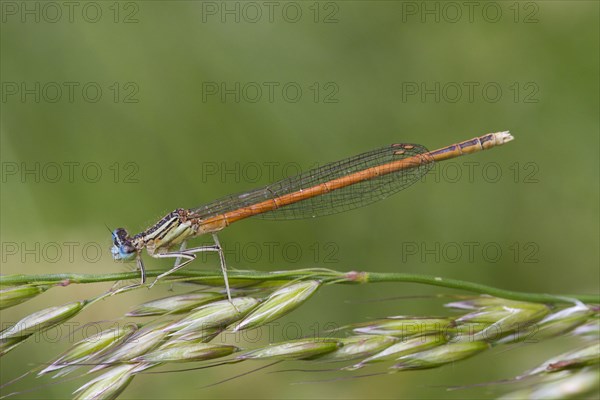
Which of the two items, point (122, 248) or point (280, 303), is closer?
point (280, 303)

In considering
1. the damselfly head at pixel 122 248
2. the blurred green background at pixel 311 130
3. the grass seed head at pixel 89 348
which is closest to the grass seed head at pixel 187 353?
the grass seed head at pixel 89 348

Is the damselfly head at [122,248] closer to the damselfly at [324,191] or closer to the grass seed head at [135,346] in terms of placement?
the damselfly at [324,191]

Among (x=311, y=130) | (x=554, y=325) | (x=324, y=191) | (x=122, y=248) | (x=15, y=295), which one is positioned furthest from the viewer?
(x=311, y=130)

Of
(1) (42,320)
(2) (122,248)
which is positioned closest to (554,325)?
(1) (42,320)

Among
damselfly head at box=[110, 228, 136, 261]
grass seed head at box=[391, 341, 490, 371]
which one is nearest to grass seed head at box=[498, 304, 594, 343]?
grass seed head at box=[391, 341, 490, 371]

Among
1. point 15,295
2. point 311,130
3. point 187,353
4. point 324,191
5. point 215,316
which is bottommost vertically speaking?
point 187,353

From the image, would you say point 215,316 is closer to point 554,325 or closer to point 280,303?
point 280,303

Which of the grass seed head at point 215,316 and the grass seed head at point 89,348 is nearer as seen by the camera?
the grass seed head at point 89,348

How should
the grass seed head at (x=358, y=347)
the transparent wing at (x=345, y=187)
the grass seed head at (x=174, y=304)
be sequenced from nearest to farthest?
1. the grass seed head at (x=358, y=347)
2. the grass seed head at (x=174, y=304)
3. the transparent wing at (x=345, y=187)

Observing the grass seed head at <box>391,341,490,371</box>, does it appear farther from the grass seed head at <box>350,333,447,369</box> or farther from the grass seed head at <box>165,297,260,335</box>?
the grass seed head at <box>165,297,260,335</box>
